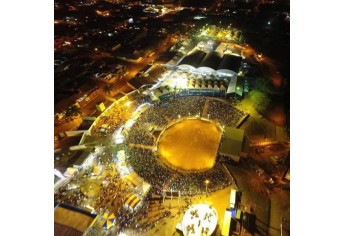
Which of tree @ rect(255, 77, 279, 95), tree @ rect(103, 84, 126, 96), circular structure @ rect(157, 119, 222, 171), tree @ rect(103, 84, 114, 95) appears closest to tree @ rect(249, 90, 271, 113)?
tree @ rect(255, 77, 279, 95)

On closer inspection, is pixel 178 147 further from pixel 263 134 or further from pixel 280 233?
pixel 280 233

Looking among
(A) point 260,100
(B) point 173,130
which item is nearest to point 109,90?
(B) point 173,130

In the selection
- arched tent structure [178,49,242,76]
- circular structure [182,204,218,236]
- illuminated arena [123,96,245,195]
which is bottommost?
circular structure [182,204,218,236]

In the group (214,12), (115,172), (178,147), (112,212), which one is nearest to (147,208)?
(112,212)

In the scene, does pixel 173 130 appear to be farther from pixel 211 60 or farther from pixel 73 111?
pixel 211 60

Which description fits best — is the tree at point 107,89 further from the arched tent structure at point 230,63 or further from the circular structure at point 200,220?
the circular structure at point 200,220

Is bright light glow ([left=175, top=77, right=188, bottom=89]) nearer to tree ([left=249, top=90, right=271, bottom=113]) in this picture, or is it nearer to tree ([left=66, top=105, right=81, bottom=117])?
tree ([left=249, top=90, right=271, bottom=113])
